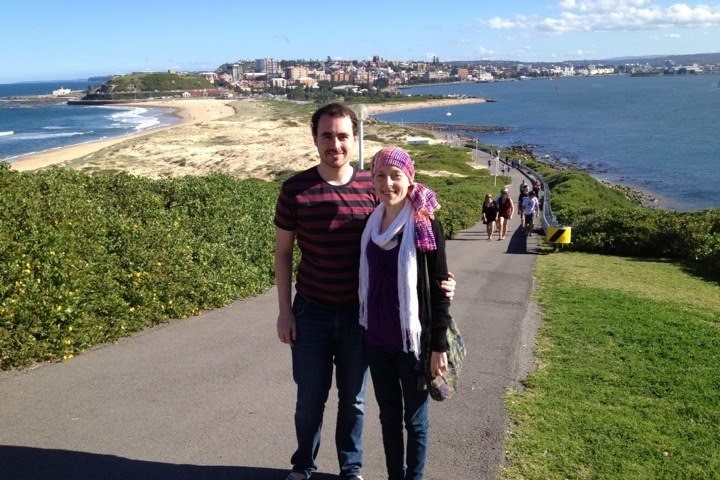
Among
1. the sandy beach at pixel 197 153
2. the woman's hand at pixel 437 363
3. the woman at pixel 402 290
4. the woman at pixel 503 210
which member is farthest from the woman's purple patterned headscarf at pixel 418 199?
the sandy beach at pixel 197 153

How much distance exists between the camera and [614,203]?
96.8ft

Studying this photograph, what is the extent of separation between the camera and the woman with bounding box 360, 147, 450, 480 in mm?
2926

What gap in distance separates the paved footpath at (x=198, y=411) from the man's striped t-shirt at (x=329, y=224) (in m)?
1.20

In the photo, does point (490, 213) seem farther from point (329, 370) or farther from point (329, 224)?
point (329, 224)

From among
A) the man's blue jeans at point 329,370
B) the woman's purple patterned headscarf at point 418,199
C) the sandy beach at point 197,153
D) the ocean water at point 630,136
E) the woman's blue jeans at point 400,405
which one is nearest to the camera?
the woman's purple patterned headscarf at point 418,199

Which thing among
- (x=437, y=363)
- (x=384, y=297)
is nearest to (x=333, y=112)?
(x=384, y=297)

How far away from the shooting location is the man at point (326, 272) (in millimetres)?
3154

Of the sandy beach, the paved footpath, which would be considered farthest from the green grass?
the sandy beach

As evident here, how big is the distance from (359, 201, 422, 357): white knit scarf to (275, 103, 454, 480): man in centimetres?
13

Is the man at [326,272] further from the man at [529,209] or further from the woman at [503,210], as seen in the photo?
the man at [529,209]

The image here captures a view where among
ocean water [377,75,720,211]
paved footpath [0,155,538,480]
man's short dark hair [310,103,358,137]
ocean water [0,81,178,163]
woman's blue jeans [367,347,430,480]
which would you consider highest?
man's short dark hair [310,103,358,137]

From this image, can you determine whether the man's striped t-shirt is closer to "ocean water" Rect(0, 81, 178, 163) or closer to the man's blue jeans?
the man's blue jeans

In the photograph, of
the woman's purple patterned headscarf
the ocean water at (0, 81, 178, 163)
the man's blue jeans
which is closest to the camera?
the woman's purple patterned headscarf

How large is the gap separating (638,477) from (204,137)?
57899 mm
